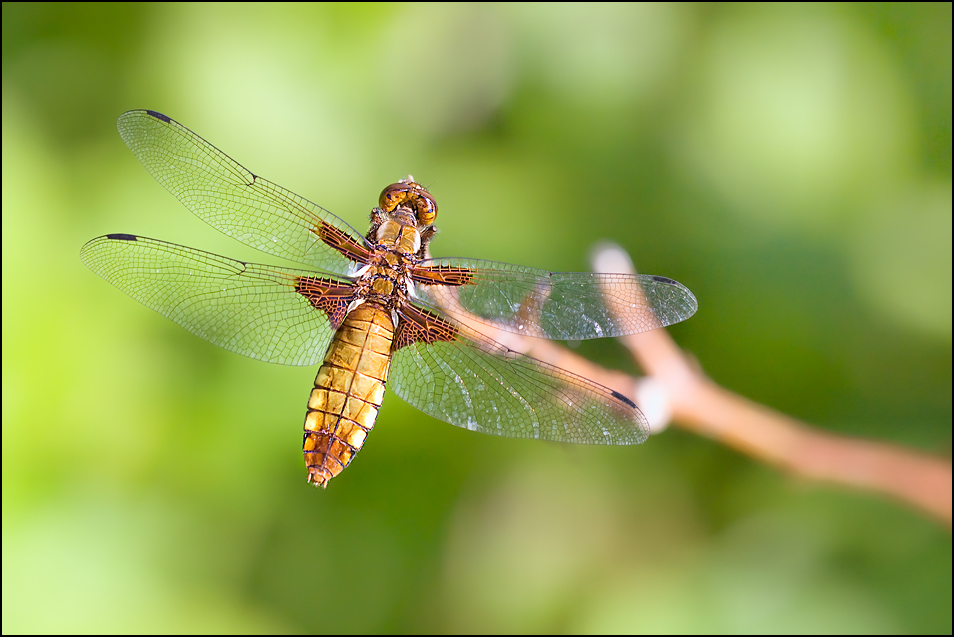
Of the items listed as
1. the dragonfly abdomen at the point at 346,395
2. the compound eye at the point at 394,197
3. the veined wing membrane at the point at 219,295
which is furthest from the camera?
the compound eye at the point at 394,197

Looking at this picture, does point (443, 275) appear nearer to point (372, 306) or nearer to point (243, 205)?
point (372, 306)

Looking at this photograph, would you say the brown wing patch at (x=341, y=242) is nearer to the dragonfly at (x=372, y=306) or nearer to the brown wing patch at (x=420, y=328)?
the dragonfly at (x=372, y=306)

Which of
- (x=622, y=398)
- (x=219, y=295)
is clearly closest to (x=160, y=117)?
(x=219, y=295)

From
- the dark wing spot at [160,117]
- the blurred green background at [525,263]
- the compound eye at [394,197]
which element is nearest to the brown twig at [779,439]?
the blurred green background at [525,263]

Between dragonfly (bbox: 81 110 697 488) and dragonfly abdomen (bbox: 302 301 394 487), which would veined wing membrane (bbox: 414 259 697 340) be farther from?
dragonfly abdomen (bbox: 302 301 394 487)

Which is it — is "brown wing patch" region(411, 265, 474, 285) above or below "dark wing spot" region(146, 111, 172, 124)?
below

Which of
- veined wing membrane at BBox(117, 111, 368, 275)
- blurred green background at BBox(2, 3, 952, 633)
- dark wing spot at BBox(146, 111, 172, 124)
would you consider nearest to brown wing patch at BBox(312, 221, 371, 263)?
veined wing membrane at BBox(117, 111, 368, 275)

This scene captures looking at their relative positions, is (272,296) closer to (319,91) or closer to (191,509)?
(191,509)
